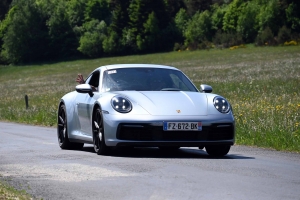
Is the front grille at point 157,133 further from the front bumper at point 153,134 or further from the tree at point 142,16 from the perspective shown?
the tree at point 142,16

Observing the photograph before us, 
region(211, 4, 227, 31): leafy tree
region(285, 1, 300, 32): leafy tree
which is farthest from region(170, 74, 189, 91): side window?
region(211, 4, 227, 31): leafy tree

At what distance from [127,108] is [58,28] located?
134068mm

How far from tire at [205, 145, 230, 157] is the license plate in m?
0.68

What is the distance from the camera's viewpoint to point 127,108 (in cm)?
1115

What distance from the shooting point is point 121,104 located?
1119cm

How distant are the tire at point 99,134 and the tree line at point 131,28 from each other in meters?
107

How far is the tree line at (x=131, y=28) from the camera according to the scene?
12662 centimetres

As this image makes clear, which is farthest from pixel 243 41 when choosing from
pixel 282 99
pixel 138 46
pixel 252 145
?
pixel 252 145

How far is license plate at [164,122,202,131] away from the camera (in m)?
10.9

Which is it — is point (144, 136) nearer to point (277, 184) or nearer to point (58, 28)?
point (277, 184)

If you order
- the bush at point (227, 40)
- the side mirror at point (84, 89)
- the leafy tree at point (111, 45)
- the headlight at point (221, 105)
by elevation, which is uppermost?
the side mirror at point (84, 89)

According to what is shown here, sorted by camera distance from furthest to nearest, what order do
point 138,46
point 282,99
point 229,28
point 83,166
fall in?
point 229,28, point 138,46, point 282,99, point 83,166

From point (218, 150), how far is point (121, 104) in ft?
5.02

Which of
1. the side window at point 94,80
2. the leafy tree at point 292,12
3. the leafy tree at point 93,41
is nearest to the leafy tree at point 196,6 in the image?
the leafy tree at point 93,41
